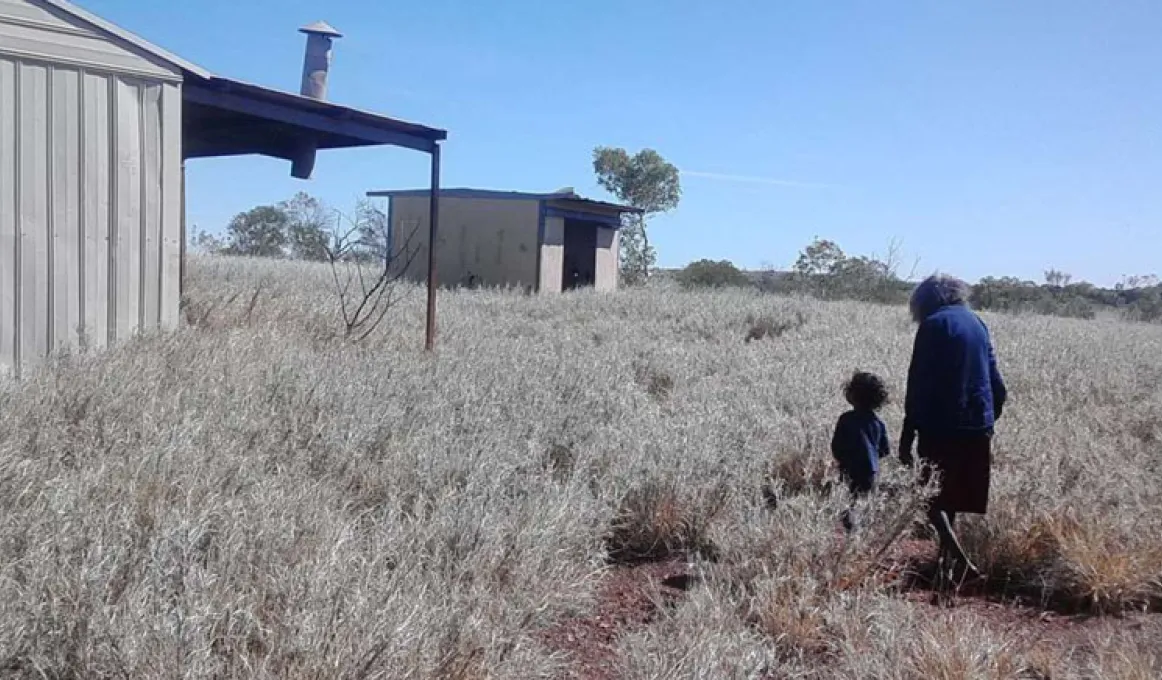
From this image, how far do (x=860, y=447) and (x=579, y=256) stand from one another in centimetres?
2319

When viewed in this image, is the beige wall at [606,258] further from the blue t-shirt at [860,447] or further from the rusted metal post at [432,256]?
the blue t-shirt at [860,447]

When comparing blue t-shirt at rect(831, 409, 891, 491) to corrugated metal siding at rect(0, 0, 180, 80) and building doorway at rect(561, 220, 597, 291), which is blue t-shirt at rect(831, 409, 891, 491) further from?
building doorway at rect(561, 220, 597, 291)

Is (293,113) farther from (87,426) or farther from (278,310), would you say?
(87,426)

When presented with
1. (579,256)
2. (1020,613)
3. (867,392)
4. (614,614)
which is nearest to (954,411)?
(867,392)

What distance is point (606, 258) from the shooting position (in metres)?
26.4

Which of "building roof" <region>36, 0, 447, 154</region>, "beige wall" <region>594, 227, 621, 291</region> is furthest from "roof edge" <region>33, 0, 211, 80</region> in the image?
"beige wall" <region>594, 227, 621, 291</region>

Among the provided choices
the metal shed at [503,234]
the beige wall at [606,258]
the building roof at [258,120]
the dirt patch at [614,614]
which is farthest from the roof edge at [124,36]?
the beige wall at [606,258]

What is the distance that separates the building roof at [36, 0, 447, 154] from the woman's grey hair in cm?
577

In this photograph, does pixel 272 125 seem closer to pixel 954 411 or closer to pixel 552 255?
pixel 954 411

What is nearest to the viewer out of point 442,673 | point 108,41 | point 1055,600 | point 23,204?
point 442,673

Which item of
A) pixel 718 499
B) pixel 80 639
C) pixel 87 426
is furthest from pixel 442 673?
pixel 87 426

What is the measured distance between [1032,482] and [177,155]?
257 inches

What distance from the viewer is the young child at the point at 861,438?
5133 millimetres

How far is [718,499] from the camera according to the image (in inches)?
202
